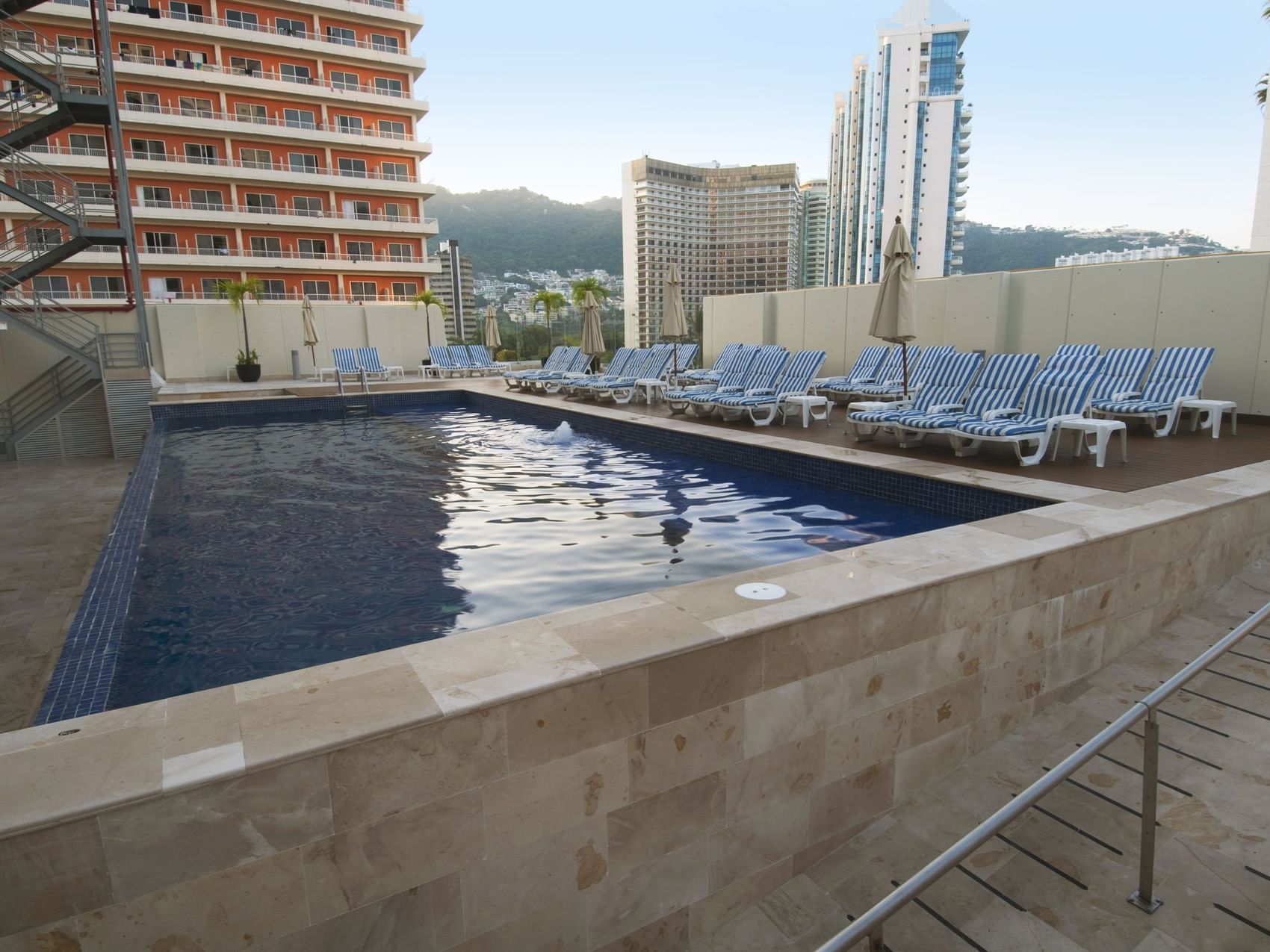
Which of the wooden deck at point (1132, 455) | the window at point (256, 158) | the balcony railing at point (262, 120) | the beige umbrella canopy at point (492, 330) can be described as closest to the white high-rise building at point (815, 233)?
the balcony railing at point (262, 120)

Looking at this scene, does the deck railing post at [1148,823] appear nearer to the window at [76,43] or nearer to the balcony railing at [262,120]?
the balcony railing at [262,120]

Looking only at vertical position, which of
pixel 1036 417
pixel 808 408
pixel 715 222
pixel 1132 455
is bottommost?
pixel 1132 455

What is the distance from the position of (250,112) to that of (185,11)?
4.77 m

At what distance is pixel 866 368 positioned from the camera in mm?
11344

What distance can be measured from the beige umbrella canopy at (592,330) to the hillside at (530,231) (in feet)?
103

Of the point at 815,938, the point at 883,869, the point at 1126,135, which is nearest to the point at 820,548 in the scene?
the point at 883,869

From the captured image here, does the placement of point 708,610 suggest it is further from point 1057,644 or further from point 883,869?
point 1057,644

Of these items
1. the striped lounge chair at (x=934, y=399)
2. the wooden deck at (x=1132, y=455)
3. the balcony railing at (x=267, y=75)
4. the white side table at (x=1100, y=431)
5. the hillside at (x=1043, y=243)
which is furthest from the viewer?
the balcony railing at (x=267, y=75)

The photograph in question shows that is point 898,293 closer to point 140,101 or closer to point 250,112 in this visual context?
point 250,112

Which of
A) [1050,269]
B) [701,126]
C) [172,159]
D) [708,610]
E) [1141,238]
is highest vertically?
[701,126]

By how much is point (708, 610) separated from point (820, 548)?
2.31 metres

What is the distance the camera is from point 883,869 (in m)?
2.92

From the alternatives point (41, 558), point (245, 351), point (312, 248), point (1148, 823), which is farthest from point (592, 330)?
point (312, 248)

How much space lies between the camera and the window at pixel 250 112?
34.5 meters
